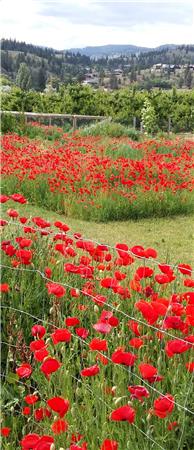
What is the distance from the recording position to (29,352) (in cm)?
329

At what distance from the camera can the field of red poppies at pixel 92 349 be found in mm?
2146

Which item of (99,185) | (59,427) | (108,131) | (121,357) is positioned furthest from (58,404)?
(108,131)

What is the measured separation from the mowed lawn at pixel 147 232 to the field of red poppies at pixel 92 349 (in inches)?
73.3

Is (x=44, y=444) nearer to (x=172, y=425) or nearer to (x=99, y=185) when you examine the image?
(x=172, y=425)

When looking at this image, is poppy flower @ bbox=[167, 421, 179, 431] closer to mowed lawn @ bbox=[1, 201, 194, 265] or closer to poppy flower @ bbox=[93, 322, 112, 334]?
poppy flower @ bbox=[93, 322, 112, 334]

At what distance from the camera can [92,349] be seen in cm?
219

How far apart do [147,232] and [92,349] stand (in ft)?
20.7

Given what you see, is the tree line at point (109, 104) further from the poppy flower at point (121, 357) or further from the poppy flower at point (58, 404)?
the poppy flower at point (58, 404)

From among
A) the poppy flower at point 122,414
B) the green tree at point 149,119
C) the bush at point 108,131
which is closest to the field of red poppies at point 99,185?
the bush at point 108,131

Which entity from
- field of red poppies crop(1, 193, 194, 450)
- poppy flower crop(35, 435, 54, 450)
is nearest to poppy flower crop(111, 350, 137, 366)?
field of red poppies crop(1, 193, 194, 450)

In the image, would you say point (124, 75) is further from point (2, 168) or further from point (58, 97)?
point (2, 168)

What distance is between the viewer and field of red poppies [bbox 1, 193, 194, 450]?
215cm

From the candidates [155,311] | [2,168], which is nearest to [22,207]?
[2,168]

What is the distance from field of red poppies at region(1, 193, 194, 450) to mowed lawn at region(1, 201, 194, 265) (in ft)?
6.11
